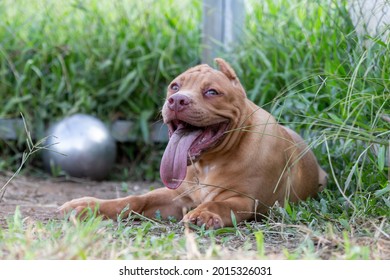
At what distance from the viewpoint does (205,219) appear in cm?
396

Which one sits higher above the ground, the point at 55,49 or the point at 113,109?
the point at 55,49

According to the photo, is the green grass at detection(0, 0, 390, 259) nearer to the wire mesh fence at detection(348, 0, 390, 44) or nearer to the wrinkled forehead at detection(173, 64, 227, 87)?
the wire mesh fence at detection(348, 0, 390, 44)

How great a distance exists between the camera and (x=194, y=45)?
710cm

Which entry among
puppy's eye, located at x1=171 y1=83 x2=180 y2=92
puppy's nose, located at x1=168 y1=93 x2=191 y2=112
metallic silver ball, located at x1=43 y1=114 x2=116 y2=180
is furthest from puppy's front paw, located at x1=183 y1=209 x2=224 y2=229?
metallic silver ball, located at x1=43 y1=114 x2=116 y2=180

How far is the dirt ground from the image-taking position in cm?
491

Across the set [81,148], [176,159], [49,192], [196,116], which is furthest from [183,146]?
[81,148]

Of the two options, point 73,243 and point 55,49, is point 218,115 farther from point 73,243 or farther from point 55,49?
point 55,49

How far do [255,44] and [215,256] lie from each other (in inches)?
141

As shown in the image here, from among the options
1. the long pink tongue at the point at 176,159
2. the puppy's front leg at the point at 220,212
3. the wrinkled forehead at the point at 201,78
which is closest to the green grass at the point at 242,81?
the puppy's front leg at the point at 220,212

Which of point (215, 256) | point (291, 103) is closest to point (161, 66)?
point (291, 103)

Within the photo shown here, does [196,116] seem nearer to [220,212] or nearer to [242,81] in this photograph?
[220,212]

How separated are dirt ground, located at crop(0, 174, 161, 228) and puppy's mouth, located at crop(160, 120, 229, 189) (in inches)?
29.4

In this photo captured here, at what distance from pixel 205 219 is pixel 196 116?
550 mm
